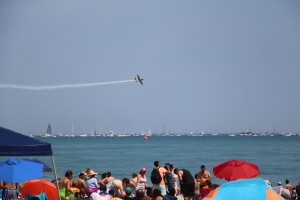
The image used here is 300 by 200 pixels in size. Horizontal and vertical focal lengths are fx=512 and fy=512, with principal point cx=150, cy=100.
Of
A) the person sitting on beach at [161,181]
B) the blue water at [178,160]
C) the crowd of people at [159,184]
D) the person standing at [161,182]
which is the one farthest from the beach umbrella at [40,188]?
the blue water at [178,160]

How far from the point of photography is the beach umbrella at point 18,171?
39.4 ft

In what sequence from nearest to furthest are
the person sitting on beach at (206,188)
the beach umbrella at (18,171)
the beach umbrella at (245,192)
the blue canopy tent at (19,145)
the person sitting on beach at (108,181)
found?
the beach umbrella at (245,192) < the blue canopy tent at (19,145) < the beach umbrella at (18,171) < the person sitting on beach at (206,188) < the person sitting on beach at (108,181)

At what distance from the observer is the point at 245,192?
8.45 meters

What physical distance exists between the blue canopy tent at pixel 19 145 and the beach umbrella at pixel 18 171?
3.23m

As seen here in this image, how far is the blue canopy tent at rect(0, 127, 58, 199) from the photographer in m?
8.87

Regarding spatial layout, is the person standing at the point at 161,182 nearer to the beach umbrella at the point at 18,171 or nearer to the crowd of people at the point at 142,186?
the crowd of people at the point at 142,186

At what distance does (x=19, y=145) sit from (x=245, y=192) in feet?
12.9

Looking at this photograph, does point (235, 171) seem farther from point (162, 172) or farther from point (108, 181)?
point (108, 181)

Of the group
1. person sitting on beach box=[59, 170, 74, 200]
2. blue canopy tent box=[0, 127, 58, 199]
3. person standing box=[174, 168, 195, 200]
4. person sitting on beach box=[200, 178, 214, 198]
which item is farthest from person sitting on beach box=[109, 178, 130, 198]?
blue canopy tent box=[0, 127, 58, 199]

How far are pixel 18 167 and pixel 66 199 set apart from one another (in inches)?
157

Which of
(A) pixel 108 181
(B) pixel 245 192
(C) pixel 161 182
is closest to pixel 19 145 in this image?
(B) pixel 245 192

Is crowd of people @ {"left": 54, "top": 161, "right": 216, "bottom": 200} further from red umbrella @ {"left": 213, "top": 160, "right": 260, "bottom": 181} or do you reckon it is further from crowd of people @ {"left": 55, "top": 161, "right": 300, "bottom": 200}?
red umbrella @ {"left": 213, "top": 160, "right": 260, "bottom": 181}

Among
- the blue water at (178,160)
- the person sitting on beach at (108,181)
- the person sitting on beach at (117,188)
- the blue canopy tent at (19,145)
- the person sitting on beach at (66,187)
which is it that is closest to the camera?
the blue canopy tent at (19,145)

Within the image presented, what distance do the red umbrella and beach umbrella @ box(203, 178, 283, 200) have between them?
612cm
